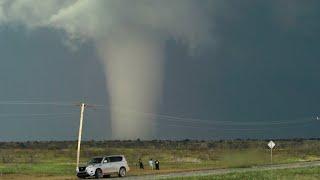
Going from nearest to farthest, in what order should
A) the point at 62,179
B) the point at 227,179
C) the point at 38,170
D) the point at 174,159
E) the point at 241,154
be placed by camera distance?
1. the point at 227,179
2. the point at 62,179
3. the point at 241,154
4. the point at 38,170
5. the point at 174,159

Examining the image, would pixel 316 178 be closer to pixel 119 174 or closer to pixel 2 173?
pixel 119 174

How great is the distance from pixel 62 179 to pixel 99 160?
4.71m

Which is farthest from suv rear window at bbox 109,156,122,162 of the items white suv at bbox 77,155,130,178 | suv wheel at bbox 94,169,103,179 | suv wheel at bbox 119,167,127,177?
suv wheel at bbox 94,169,103,179

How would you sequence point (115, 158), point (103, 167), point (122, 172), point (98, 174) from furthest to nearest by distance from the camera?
point (122, 172) → point (115, 158) → point (103, 167) → point (98, 174)

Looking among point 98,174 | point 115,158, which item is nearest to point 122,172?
point 115,158

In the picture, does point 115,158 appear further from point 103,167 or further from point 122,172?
point 103,167

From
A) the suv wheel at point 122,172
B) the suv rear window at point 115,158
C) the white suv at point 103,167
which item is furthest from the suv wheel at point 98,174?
the suv wheel at point 122,172

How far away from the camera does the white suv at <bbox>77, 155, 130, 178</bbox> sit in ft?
218

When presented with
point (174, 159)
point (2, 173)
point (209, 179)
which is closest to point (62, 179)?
point (2, 173)

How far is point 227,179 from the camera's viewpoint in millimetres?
50812

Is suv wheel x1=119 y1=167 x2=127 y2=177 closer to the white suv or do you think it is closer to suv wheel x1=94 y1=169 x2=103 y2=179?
the white suv

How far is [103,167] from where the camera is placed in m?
67.2

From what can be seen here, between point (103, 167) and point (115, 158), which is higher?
point (115, 158)

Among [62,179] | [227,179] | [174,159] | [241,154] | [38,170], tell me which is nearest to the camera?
[227,179]
